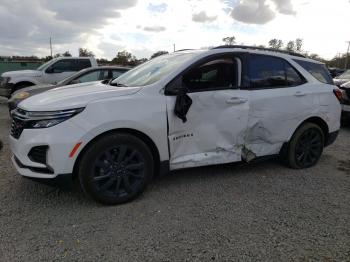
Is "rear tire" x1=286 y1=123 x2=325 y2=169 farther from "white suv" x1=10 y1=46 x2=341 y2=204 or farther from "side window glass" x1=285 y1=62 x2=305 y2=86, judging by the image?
"side window glass" x1=285 y1=62 x2=305 y2=86

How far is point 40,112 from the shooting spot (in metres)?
3.29

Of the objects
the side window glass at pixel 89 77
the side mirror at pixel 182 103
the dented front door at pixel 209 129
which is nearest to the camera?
the side mirror at pixel 182 103

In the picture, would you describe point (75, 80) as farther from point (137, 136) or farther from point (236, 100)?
point (236, 100)

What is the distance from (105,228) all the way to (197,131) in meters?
1.52

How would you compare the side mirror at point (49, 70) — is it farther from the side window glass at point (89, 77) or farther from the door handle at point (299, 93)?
the door handle at point (299, 93)

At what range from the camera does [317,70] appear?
16.5ft

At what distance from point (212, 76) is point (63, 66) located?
8718mm

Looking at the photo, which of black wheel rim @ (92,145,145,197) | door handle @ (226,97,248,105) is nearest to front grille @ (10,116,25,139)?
black wheel rim @ (92,145,145,197)

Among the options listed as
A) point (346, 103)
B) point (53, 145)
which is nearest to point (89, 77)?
point (53, 145)

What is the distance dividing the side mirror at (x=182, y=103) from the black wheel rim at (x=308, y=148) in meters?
2.09

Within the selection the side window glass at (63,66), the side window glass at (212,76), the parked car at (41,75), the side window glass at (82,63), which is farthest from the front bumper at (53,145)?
the side window glass at (82,63)

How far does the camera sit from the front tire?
336 centimetres

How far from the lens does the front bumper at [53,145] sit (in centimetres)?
321

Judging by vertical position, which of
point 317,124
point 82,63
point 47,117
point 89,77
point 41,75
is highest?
point 82,63
